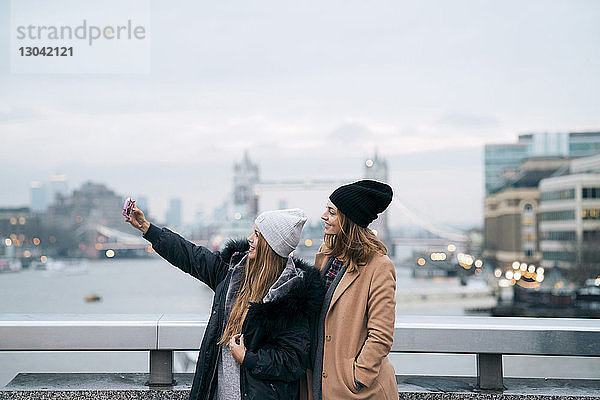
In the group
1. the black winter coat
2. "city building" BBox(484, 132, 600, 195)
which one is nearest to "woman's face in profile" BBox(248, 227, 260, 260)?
the black winter coat

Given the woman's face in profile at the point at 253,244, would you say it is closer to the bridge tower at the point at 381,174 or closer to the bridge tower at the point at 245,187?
the bridge tower at the point at 381,174

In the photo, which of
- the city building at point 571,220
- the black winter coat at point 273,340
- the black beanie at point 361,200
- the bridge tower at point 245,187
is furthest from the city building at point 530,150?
the black winter coat at point 273,340

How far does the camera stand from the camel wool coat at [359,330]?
1.94m

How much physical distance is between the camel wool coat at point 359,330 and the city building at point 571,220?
60.5 metres

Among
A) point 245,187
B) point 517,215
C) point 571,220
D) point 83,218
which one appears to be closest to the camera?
point 571,220

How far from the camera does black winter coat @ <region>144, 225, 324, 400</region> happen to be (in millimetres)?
1929

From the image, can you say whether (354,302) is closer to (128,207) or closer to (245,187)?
(128,207)

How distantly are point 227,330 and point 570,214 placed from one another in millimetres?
65185

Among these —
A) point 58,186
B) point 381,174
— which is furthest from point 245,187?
point 58,186

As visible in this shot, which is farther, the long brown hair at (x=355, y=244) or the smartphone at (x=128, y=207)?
the smartphone at (x=128, y=207)

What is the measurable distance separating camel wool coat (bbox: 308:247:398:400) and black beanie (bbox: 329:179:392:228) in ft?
0.40

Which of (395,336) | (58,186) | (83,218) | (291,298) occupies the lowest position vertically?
(83,218)

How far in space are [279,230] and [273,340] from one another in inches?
11.8

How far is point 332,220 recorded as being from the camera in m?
2.02
